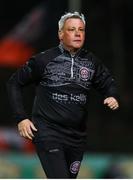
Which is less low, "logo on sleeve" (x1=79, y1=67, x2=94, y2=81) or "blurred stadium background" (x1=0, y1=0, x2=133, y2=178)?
"logo on sleeve" (x1=79, y1=67, x2=94, y2=81)

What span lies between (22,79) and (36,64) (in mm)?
149

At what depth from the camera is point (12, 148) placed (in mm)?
12969

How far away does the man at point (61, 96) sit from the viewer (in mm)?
5871

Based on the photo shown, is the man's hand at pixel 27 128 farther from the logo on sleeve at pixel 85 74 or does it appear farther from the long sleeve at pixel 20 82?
the logo on sleeve at pixel 85 74

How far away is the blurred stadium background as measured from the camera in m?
11.6

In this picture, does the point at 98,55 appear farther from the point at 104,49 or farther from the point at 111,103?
the point at 111,103

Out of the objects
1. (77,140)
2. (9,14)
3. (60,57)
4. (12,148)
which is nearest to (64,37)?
(60,57)

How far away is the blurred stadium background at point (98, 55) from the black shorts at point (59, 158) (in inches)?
197

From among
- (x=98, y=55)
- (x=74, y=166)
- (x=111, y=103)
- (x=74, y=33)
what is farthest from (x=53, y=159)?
(x=98, y=55)

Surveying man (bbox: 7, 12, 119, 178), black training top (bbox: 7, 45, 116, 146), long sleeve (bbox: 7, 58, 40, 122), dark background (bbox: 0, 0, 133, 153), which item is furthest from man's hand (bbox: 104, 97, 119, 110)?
dark background (bbox: 0, 0, 133, 153)

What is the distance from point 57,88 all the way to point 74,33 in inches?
15.8

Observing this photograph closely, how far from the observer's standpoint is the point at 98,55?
1628 cm

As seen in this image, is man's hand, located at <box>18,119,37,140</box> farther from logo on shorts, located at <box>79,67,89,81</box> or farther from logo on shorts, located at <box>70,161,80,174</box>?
logo on shorts, located at <box>79,67,89,81</box>

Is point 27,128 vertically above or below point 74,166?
above
